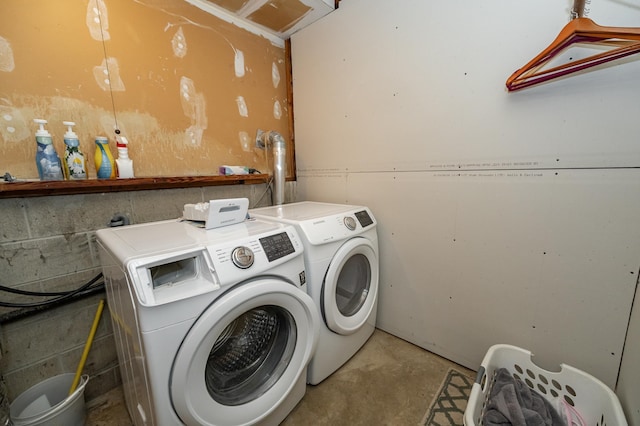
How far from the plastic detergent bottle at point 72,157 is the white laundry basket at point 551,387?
178cm

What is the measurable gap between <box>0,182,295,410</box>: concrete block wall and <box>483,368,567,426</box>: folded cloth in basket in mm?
1772

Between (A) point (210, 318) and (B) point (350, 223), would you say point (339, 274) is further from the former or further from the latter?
(A) point (210, 318)

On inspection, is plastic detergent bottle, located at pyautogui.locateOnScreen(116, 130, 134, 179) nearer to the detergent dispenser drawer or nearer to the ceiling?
the detergent dispenser drawer

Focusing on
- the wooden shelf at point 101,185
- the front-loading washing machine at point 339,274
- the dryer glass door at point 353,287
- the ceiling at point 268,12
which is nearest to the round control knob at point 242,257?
the front-loading washing machine at point 339,274

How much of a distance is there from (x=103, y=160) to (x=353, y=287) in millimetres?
1442

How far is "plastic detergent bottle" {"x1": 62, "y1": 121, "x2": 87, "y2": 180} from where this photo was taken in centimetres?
104

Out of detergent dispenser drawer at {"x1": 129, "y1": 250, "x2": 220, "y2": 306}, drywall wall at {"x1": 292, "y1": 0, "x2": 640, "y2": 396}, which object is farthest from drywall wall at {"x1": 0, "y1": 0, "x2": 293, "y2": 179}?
detergent dispenser drawer at {"x1": 129, "y1": 250, "x2": 220, "y2": 306}

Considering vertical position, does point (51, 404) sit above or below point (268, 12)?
below

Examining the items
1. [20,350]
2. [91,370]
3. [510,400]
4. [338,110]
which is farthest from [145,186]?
[510,400]

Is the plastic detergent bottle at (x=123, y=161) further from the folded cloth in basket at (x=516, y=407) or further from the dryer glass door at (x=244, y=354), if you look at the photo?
the folded cloth in basket at (x=516, y=407)

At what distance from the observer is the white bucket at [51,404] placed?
0.92 meters

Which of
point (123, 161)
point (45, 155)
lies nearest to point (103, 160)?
point (123, 161)

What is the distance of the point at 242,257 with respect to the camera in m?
0.81

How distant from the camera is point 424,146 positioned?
4.37ft
